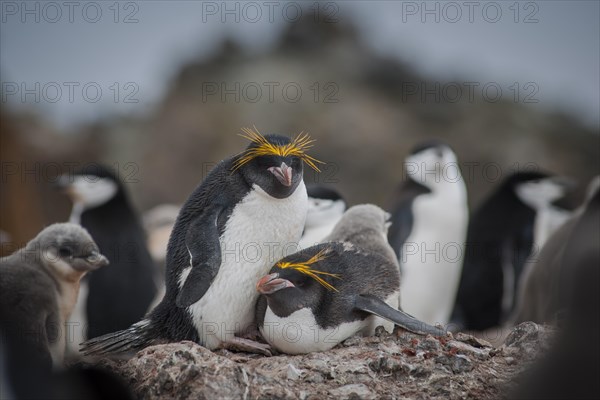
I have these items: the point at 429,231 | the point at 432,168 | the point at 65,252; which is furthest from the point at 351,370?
the point at 432,168

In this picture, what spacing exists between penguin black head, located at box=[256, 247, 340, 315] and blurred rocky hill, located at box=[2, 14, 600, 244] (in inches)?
452

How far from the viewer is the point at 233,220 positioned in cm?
432

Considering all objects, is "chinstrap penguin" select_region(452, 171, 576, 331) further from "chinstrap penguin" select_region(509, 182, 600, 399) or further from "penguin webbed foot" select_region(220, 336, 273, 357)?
"chinstrap penguin" select_region(509, 182, 600, 399)

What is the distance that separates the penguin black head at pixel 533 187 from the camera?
9.20 m

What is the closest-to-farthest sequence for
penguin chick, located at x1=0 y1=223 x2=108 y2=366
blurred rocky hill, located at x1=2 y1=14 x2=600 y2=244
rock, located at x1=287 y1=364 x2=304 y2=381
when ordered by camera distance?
rock, located at x1=287 y1=364 x2=304 y2=381 → penguin chick, located at x1=0 y1=223 x2=108 y2=366 → blurred rocky hill, located at x1=2 y1=14 x2=600 y2=244

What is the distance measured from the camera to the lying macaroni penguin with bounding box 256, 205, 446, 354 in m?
4.07

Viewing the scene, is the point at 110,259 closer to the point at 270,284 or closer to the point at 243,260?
the point at 243,260

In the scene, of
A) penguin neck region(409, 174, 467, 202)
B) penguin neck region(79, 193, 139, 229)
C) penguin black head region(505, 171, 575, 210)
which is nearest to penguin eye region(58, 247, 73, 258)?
penguin neck region(79, 193, 139, 229)

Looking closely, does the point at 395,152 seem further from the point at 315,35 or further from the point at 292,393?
the point at 292,393

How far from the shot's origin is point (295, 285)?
4.08 m

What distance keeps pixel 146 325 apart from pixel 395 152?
1338 centimetres

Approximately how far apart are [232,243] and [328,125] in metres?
13.7

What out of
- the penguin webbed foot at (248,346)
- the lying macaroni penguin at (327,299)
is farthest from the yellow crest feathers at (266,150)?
the penguin webbed foot at (248,346)

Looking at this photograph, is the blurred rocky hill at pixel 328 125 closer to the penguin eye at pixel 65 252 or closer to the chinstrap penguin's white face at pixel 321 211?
the chinstrap penguin's white face at pixel 321 211
